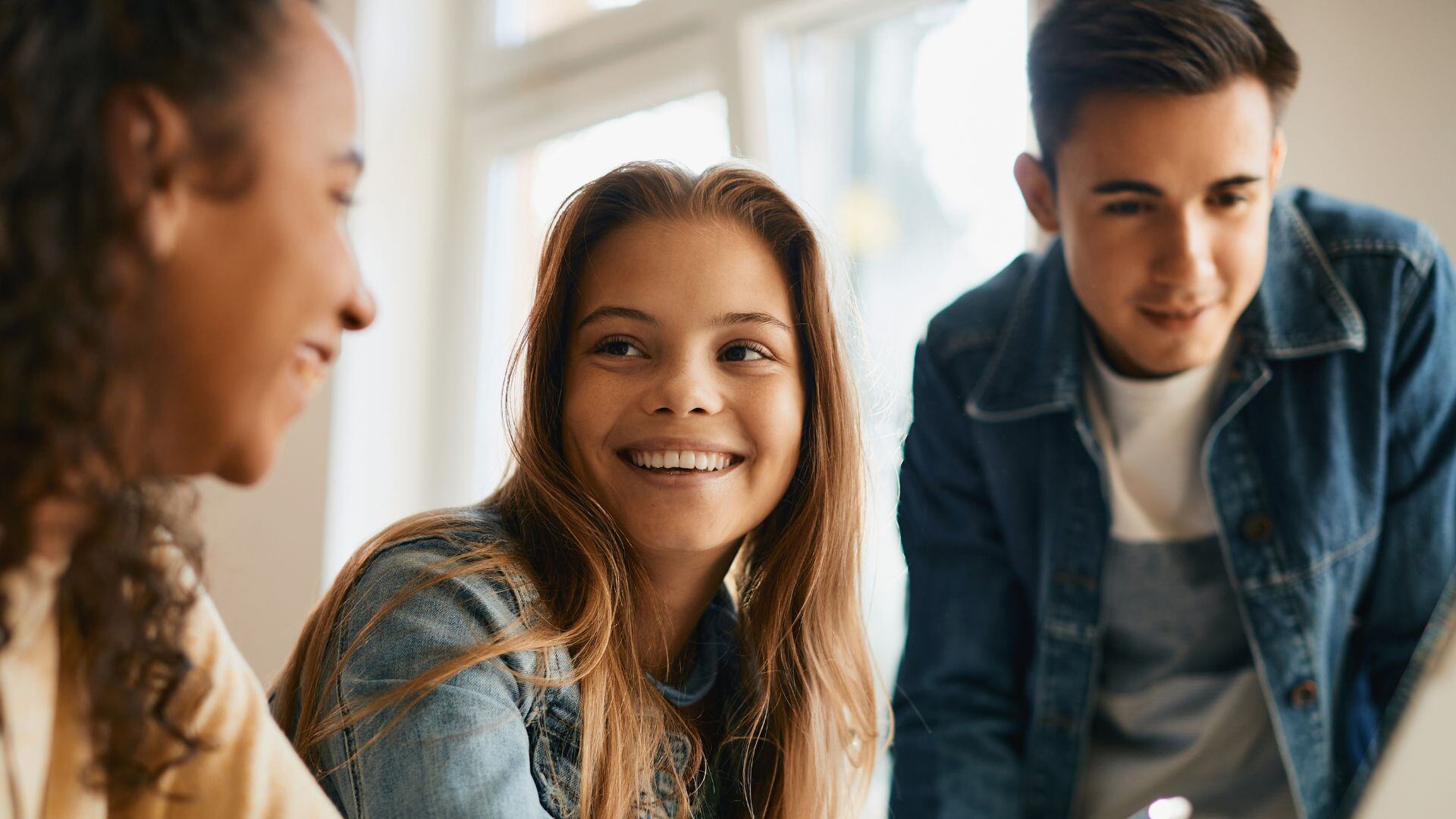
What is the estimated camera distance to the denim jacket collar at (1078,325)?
0.81 m

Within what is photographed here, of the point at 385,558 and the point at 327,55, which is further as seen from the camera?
the point at 385,558

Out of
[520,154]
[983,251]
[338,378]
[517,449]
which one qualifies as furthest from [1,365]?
[520,154]

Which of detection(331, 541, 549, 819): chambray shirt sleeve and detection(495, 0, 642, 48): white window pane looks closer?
detection(331, 541, 549, 819): chambray shirt sleeve

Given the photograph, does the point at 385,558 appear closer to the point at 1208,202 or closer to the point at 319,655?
the point at 319,655

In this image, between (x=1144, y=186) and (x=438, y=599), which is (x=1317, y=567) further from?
(x=438, y=599)

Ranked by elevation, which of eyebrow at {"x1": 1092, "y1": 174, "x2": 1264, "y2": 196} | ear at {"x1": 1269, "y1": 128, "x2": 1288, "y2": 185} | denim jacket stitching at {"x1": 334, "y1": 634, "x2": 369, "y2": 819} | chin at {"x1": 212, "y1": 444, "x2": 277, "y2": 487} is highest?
ear at {"x1": 1269, "y1": 128, "x2": 1288, "y2": 185}

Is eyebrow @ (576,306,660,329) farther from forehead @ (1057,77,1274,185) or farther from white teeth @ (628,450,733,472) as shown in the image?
forehead @ (1057,77,1274,185)

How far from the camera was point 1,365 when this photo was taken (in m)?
0.41

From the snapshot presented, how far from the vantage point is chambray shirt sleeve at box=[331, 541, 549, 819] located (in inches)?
25.9

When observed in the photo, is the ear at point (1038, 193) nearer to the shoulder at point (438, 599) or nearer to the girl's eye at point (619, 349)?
the girl's eye at point (619, 349)

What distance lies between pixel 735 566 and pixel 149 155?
652 millimetres

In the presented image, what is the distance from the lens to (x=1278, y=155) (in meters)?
0.76

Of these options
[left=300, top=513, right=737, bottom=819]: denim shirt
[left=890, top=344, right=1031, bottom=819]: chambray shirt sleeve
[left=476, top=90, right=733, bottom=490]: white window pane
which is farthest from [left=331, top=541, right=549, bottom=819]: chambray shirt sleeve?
[left=476, top=90, right=733, bottom=490]: white window pane

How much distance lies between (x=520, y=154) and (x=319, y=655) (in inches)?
54.7
